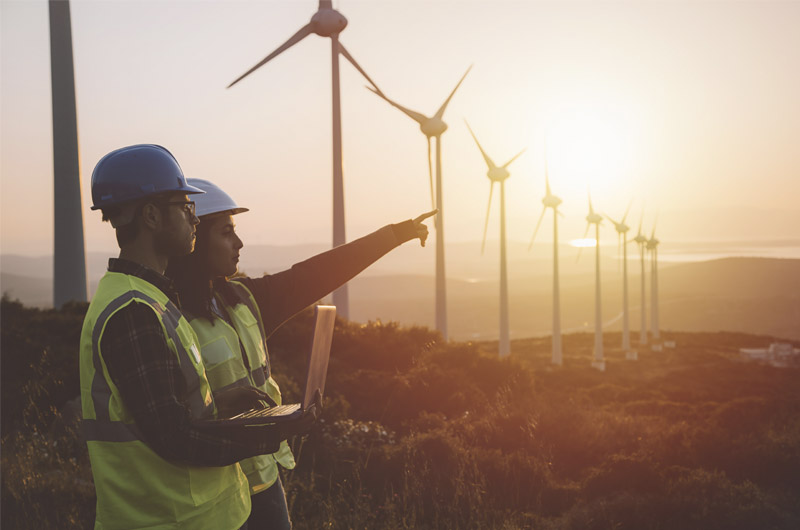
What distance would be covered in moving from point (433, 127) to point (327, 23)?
726cm

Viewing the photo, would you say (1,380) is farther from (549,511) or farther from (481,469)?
(549,511)

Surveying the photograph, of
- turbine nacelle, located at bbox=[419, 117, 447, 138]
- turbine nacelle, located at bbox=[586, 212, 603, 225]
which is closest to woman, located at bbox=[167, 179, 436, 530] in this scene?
turbine nacelle, located at bbox=[419, 117, 447, 138]

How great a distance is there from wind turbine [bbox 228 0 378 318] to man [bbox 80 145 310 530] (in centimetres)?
2856

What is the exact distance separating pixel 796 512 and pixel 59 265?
77.0 feet

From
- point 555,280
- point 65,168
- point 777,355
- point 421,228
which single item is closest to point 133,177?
point 421,228

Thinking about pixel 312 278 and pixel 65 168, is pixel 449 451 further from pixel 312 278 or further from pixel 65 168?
pixel 65 168

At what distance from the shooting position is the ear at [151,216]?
2.63 metres

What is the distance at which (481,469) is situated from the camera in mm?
9039

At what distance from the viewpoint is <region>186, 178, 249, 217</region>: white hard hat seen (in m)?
3.19

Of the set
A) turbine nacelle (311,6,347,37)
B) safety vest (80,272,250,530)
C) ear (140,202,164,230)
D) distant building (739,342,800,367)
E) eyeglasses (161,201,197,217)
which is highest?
turbine nacelle (311,6,347,37)

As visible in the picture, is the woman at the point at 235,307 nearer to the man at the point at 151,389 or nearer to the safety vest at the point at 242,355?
the safety vest at the point at 242,355

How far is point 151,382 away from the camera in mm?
2311

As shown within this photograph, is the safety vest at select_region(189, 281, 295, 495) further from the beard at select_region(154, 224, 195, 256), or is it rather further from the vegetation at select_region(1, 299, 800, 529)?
the vegetation at select_region(1, 299, 800, 529)

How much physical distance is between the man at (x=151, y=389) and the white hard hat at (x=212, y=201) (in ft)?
1.43
